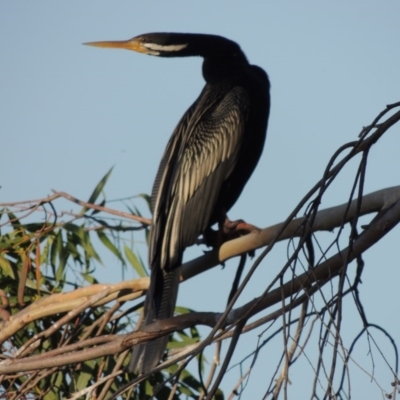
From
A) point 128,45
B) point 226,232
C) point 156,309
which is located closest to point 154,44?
point 128,45

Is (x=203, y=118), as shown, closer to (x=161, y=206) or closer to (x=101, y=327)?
(x=161, y=206)

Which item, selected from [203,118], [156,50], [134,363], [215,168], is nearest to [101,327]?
[134,363]

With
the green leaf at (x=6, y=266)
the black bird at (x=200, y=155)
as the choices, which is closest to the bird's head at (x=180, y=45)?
the black bird at (x=200, y=155)

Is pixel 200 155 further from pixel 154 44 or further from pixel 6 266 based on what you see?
pixel 6 266

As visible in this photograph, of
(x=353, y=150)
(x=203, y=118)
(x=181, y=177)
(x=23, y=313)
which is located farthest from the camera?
(x=203, y=118)

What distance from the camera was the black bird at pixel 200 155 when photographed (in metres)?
3.36

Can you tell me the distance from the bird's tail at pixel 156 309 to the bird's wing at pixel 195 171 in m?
0.05

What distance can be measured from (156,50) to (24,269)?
Result: 4.03 ft

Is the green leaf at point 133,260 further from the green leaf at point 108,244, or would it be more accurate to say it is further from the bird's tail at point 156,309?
the bird's tail at point 156,309

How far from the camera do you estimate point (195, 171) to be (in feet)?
12.2

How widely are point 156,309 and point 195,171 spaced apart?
2.22 ft

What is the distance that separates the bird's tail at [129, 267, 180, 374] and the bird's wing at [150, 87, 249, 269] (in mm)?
53

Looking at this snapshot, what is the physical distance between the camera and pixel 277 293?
8.14ft

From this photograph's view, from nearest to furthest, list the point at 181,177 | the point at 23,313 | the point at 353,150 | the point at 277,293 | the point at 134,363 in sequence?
1. the point at 353,150
2. the point at 277,293
3. the point at 134,363
4. the point at 23,313
5. the point at 181,177
